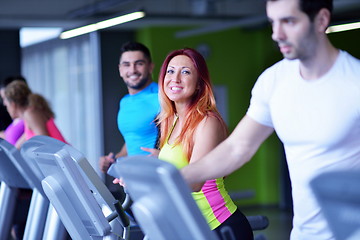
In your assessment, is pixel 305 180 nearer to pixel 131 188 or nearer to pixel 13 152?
pixel 131 188

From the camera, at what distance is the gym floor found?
7.95 metres

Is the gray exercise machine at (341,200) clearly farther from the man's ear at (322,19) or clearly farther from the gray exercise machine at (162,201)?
the man's ear at (322,19)

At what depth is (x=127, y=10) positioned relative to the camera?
32.9ft

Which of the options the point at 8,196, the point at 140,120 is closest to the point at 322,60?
the point at 140,120

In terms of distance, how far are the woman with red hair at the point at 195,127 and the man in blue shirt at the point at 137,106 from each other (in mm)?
665

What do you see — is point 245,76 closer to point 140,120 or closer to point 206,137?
point 140,120

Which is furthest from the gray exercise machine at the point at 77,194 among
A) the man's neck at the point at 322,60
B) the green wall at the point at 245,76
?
the green wall at the point at 245,76

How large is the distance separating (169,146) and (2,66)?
7539 mm

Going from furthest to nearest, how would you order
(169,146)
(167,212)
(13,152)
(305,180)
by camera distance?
(13,152)
(169,146)
(305,180)
(167,212)

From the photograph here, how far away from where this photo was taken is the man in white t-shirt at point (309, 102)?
78.3 inches

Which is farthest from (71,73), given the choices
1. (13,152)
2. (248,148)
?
(248,148)

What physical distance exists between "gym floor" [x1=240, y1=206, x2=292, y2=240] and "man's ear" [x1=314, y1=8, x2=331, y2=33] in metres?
4.71

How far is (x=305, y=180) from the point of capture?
6.89 ft

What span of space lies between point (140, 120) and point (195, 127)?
110cm
